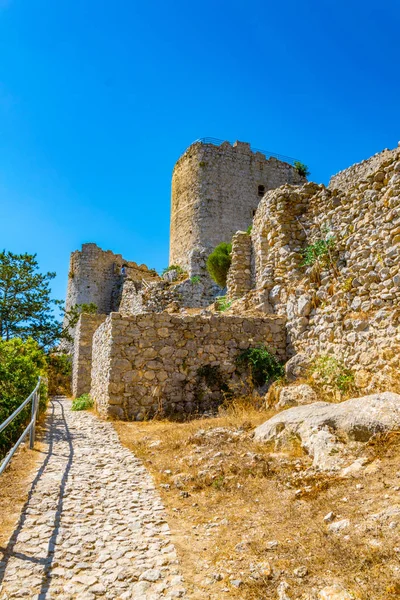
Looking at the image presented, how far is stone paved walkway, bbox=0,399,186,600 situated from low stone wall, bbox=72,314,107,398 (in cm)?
1096

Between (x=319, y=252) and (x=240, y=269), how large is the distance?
431 centimetres

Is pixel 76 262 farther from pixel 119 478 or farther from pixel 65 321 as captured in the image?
pixel 119 478

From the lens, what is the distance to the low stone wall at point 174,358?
9.59m

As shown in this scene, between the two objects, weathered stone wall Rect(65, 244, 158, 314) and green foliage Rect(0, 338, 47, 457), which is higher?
weathered stone wall Rect(65, 244, 158, 314)

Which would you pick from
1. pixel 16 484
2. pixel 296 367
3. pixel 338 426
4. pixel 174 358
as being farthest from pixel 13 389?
pixel 338 426

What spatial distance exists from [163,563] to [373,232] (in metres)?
6.71

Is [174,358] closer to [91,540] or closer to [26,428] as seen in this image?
[26,428]

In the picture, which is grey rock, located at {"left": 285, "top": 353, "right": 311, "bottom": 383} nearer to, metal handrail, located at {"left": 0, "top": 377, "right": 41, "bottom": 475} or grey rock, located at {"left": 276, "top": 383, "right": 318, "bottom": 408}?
grey rock, located at {"left": 276, "top": 383, "right": 318, "bottom": 408}

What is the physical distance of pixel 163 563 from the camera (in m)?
3.15

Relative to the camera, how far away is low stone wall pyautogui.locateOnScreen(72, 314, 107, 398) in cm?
1655

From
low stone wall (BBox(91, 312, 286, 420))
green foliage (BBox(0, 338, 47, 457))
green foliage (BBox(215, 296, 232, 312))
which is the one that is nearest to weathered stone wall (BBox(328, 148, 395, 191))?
green foliage (BBox(215, 296, 232, 312))

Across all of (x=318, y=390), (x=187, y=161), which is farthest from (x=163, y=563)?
(x=187, y=161)

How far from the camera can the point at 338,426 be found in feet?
16.8

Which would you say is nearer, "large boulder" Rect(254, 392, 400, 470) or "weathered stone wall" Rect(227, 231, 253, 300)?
A: "large boulder" Rect(254, 392, 400, 470)
